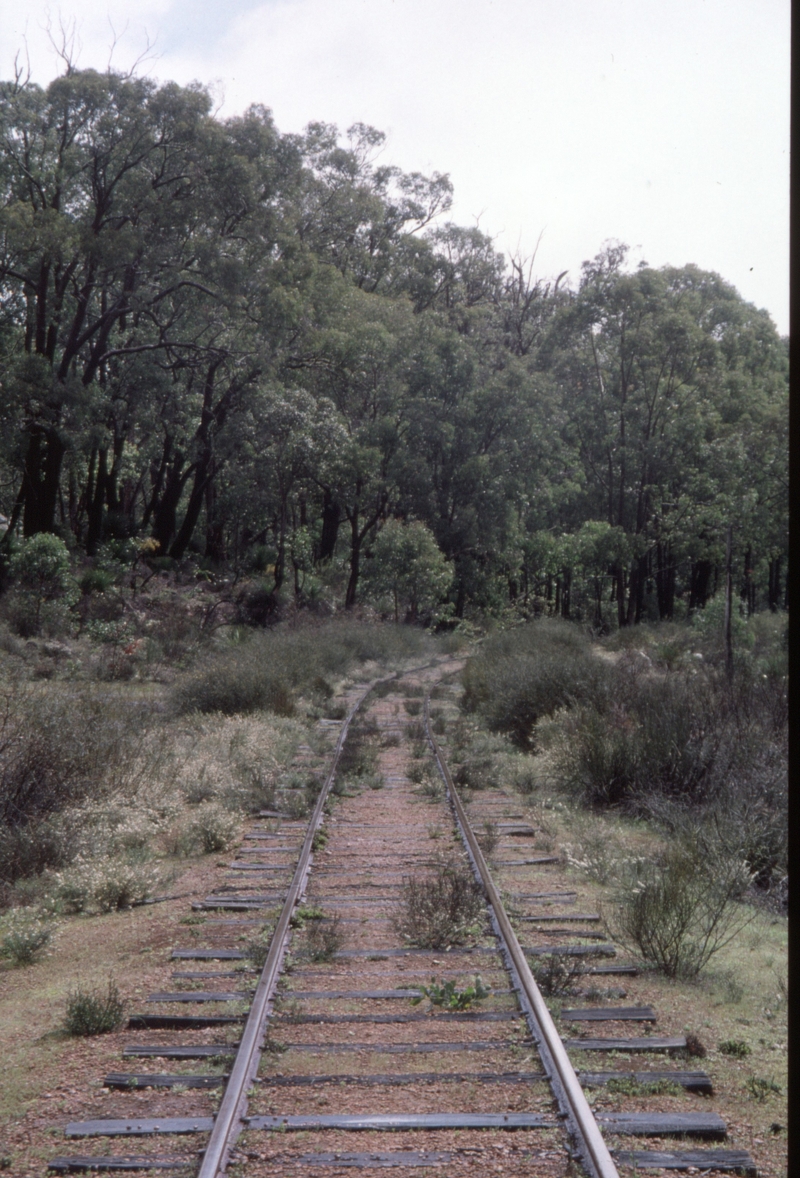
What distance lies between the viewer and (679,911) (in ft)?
22.5

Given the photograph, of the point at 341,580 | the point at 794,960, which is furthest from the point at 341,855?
the point at 341,580

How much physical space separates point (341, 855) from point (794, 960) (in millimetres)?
7835

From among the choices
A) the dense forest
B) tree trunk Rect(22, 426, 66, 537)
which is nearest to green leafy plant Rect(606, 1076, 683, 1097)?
the dense forest

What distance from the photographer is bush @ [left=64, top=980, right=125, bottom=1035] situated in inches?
222

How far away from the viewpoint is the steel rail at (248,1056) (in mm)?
4098

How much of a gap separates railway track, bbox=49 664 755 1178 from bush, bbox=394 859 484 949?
0.28ft

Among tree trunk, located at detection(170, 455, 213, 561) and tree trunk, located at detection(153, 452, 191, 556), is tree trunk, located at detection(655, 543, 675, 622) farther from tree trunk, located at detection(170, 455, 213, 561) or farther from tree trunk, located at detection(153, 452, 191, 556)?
tree trunk, located at detection(153, 452, 191, 556)

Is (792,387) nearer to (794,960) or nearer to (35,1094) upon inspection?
(794,960)

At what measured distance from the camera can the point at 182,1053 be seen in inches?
204

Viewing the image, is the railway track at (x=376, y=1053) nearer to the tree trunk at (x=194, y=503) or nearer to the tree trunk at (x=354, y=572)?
the tree trunk at (x=354, y=572)

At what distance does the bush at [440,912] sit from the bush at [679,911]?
3.43ft

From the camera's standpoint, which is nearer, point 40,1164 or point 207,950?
point 40,1164

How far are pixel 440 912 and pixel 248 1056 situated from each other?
7.94 ft

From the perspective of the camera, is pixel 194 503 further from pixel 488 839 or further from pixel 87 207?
pixel 488 839
